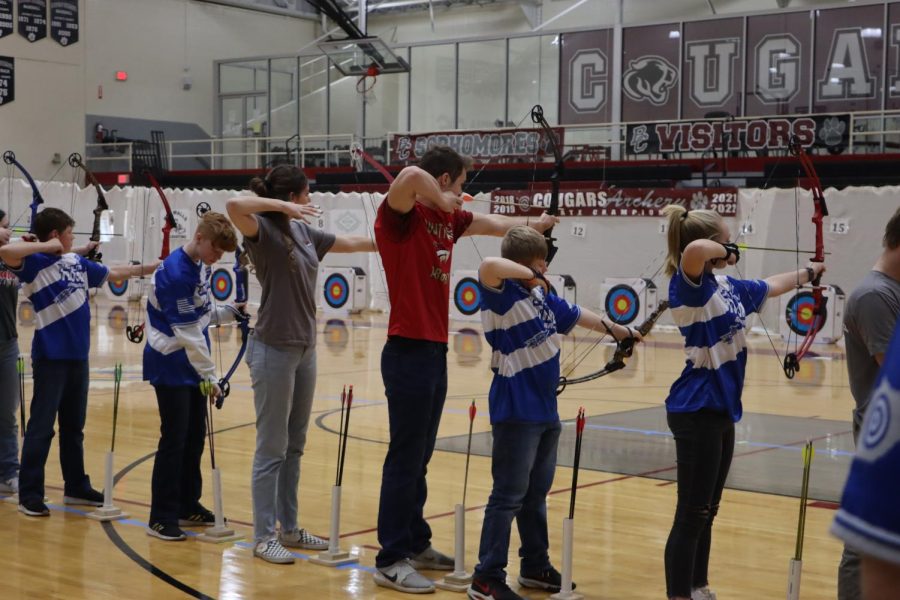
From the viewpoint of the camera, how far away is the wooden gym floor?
3.53 meters

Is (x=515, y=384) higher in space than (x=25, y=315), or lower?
higher

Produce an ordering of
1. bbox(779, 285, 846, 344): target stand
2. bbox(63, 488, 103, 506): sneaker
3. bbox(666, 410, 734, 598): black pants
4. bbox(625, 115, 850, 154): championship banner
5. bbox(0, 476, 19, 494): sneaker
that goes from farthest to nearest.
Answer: bbox(625, 115, 850, 154): championship banner
bbox(779, 285, 846, 344): target stand
bbox(0, 476, 19, 494): sneaker
bbox(63, 488, 103, 506): sneaker
bbox(666, 410, 734, 598): black pants

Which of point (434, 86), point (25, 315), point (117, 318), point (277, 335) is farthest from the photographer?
point (434, 86)

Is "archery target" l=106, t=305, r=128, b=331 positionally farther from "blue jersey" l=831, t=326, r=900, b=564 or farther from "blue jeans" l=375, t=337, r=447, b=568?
"blue jersey" l=831, t=326, r=900, b=564

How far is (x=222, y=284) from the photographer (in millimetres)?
17484

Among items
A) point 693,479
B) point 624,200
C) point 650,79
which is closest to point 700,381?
point 693,479

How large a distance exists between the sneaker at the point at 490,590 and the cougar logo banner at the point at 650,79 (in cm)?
1679

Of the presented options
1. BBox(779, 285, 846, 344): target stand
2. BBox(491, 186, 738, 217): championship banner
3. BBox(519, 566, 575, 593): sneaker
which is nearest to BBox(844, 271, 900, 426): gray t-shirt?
BBox(519, 566, 575, 593): sneaker

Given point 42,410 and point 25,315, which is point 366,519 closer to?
point 42,410

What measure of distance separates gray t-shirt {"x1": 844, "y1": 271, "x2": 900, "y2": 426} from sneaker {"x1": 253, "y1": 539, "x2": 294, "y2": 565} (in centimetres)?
197

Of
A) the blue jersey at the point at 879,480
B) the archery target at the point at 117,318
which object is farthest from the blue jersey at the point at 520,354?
the archery target at the point at 117,318

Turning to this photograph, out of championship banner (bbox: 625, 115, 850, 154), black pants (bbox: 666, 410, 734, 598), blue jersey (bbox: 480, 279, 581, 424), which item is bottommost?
black pants (bbox: 666, 410, 734, 598)

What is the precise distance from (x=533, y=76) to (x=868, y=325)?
1881cm

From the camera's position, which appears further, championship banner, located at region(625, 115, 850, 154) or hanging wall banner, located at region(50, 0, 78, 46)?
hanging wall banner, located at region(50, 0, 78, 46)
